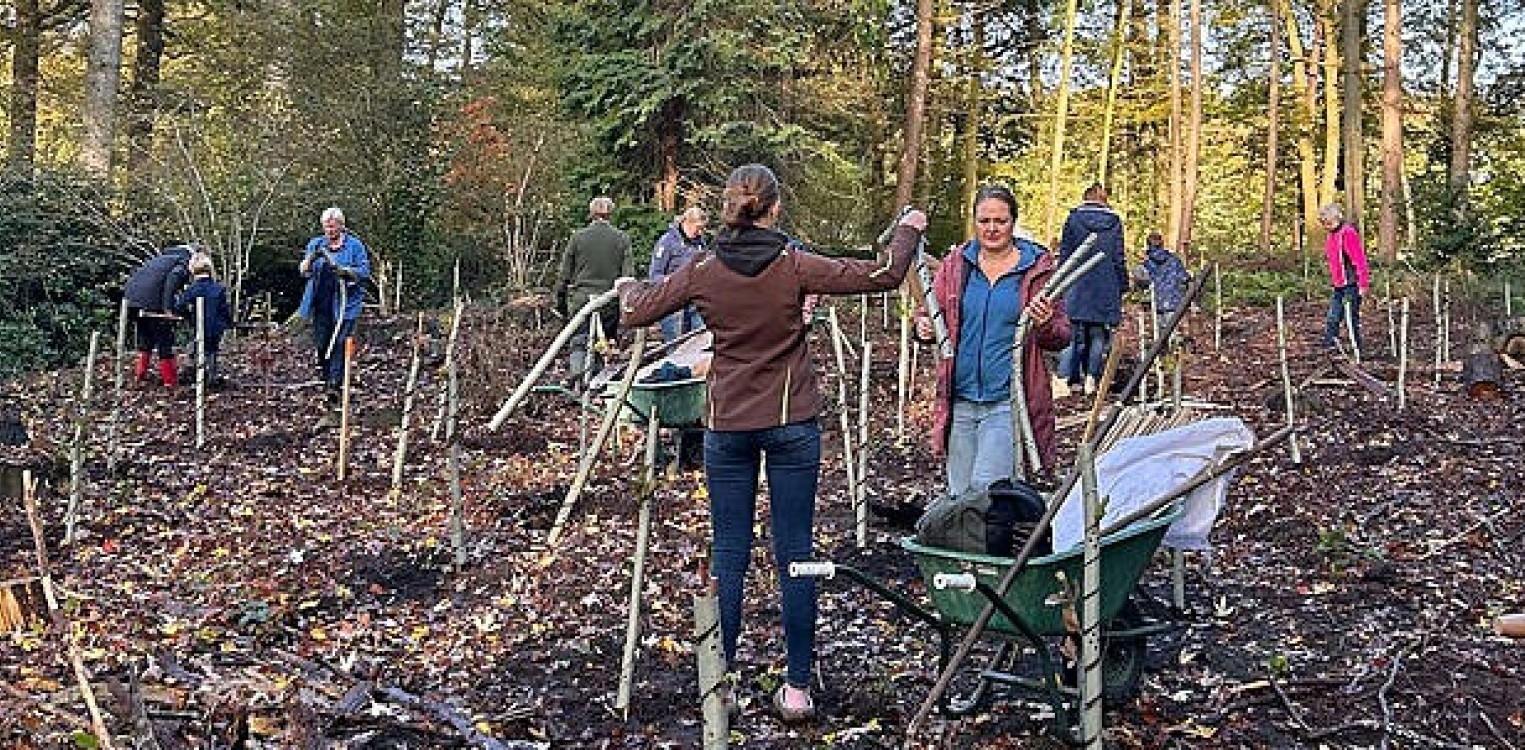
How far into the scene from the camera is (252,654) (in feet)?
16.4

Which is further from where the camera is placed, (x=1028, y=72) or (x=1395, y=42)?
(x=1028, y=72)

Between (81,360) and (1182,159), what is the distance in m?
18.4

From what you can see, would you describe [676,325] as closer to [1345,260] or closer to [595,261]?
[595,261]

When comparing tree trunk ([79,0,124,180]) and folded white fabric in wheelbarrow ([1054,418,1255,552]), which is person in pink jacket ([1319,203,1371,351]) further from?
tree trunk ([79,0,124,180])

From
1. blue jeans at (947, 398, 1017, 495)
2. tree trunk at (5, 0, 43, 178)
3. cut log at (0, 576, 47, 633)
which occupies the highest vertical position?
tree trunk at (5, 0, 43, 178)

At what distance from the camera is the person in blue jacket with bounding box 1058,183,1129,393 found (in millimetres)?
9289

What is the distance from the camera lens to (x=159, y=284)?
34.8ft

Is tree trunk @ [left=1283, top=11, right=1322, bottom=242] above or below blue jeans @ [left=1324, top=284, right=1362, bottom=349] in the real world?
above

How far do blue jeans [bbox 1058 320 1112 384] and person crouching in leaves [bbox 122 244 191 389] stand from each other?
6822 millimetres

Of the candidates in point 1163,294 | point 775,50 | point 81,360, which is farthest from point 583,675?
point 775,50

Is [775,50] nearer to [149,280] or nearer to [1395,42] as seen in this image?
[149,280]

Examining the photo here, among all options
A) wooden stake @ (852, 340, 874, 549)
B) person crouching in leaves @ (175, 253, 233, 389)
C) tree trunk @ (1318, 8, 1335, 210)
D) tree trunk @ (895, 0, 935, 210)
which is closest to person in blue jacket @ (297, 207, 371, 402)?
person crouching in leaves @ (175, 253, 233, 389)

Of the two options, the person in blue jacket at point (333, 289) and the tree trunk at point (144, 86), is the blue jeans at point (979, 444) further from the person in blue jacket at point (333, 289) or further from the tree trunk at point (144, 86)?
the tree trunk at point (144, 86)

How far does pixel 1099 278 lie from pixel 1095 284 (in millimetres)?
55
